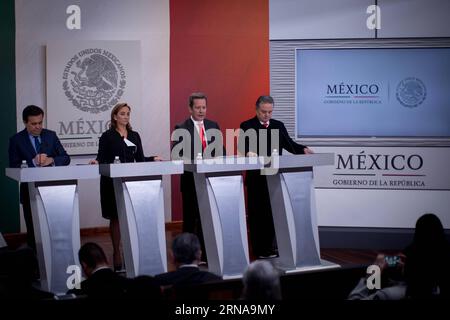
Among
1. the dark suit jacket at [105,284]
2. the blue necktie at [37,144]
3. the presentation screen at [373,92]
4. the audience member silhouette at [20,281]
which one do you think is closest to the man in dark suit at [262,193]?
the presentation screen at [373,92]

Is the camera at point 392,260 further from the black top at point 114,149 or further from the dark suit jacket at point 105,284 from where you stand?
the black top at point 114,149

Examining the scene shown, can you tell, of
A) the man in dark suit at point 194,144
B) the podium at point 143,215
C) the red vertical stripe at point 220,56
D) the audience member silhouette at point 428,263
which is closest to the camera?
the audience member silhouette at point 428,263

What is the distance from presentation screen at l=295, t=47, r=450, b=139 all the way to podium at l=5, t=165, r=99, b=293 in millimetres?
2773

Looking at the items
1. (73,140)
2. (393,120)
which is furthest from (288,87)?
(73,140)

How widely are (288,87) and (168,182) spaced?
1.97 m

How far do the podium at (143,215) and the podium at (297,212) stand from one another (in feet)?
2.80

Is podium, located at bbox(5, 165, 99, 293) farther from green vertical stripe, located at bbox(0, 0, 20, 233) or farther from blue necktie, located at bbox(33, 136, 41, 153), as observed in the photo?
green vertical stripe, located at bbox(0, 0, 20, 233)

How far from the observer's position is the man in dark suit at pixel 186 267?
3.32 meters

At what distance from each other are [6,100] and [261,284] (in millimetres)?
5159

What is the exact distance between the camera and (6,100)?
7.01m

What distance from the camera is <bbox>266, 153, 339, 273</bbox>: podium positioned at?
5.11m

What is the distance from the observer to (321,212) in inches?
261

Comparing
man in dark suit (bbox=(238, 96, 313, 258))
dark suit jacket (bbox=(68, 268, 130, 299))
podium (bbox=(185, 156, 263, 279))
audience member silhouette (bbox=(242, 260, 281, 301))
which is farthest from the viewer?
man in dark suit (bbox=(238, 96, 313, 258))

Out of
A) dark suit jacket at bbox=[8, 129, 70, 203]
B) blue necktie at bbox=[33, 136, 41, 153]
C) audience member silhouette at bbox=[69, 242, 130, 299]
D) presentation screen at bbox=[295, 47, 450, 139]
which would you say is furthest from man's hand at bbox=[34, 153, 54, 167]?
presentation screen at bbox=[295, 47, 450, 139]
